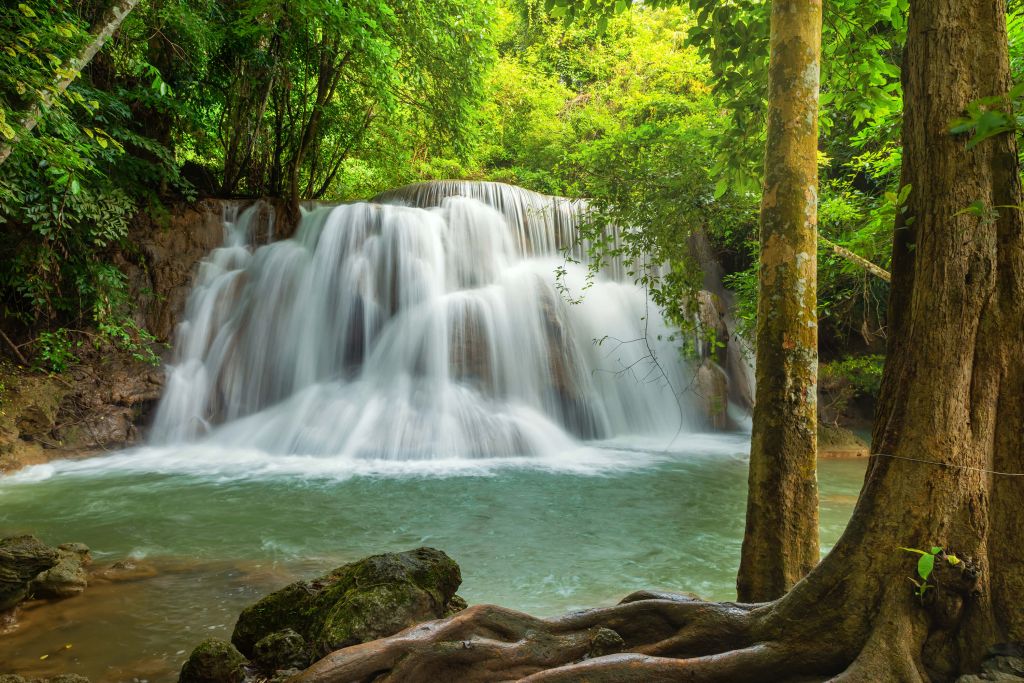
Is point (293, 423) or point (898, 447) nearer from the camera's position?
point (898, 447)

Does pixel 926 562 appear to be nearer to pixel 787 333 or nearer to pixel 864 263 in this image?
pixel 787 333

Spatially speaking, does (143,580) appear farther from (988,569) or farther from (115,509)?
(988,569)

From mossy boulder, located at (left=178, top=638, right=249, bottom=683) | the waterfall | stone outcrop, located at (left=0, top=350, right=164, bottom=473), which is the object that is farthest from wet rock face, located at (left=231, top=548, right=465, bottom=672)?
stone outcrop, located at (left=0, top=350, right=164, bottom=473)

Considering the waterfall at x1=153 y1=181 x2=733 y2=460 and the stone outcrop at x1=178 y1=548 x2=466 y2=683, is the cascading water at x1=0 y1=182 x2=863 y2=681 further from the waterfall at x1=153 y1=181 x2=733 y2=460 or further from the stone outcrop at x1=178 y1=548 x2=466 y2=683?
the stone outcrop at x1=178 y1=548 x2=466 y2=683

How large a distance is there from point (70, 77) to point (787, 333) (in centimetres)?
681

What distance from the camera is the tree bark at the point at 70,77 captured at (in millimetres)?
6055

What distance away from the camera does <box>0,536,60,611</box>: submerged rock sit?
3889 mm

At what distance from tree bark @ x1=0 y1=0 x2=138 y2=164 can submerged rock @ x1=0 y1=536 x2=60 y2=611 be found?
12.9 ft

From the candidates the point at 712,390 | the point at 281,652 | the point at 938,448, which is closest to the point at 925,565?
the point at 938,448

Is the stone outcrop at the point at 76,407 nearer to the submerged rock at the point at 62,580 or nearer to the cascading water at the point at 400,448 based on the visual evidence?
the cascading water at the point at 400,448

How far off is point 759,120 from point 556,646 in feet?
13.9

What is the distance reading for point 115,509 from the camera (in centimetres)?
682

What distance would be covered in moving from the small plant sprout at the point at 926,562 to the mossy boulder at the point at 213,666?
9.99ft

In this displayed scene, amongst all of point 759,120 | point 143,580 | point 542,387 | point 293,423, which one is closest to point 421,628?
point 143,580
